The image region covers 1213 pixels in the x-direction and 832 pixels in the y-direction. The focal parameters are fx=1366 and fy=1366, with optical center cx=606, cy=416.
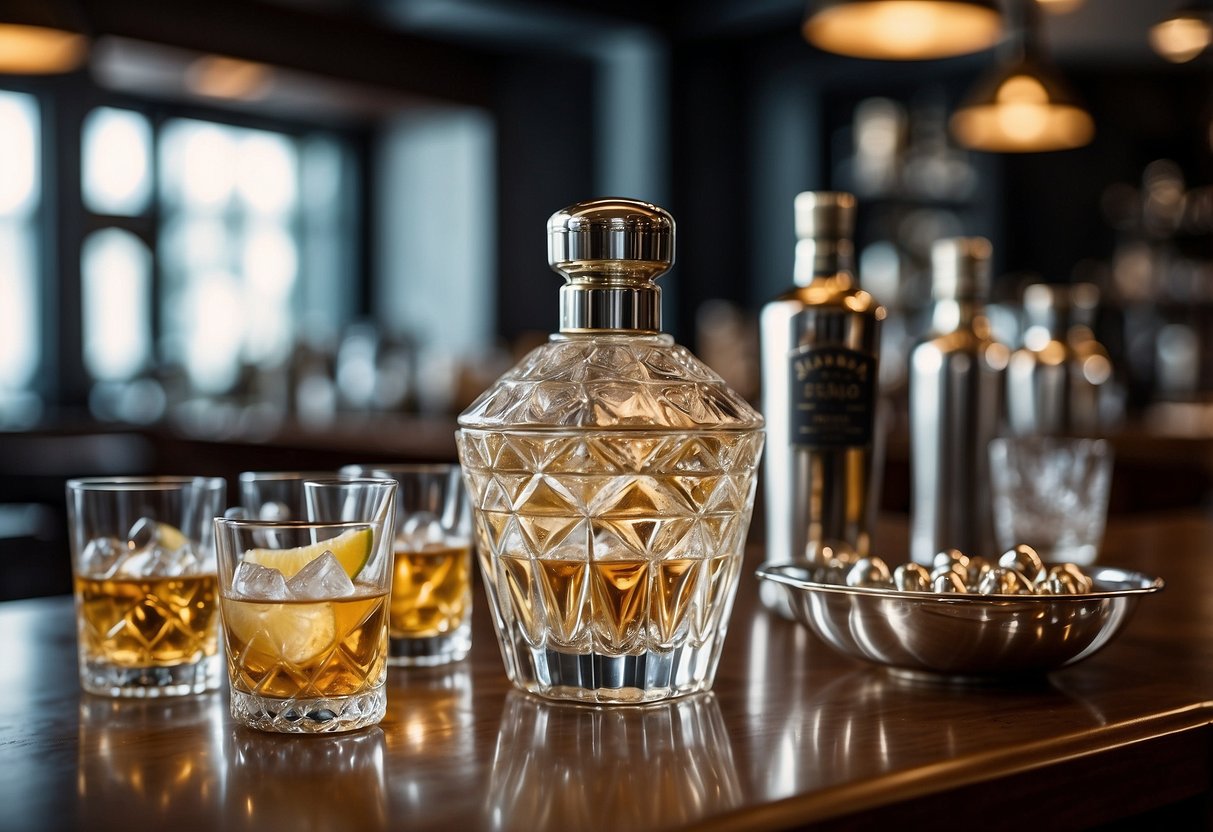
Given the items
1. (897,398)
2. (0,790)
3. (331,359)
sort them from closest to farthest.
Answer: (0,790), (897,398), (331,359)

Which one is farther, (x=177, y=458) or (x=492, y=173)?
(x=492, y=173)

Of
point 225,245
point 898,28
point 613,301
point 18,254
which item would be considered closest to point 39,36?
point 898,28

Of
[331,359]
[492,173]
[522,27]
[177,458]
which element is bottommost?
[177,458]

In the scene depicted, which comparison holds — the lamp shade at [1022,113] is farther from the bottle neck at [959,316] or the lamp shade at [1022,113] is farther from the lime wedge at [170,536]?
the lime wedge at [170,536]

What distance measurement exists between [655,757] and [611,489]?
155 mm

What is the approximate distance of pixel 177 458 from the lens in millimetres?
4320

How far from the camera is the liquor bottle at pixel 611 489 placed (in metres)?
0.74

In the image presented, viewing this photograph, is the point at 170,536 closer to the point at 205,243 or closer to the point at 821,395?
the point at 821,395

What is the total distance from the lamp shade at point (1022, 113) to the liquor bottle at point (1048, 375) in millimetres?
1414

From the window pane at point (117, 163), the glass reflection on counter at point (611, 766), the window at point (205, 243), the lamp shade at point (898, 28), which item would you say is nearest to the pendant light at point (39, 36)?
the lamp shade at point (898, 28)

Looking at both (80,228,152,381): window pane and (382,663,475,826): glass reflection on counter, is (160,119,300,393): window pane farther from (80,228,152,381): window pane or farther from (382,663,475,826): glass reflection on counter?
(382,663,475,826): glass reflection on counter

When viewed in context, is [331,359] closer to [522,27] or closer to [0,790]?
[522,27]

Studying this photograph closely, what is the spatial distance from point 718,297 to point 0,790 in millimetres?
7283

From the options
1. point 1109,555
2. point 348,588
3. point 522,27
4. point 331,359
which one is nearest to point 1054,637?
point 348,588
